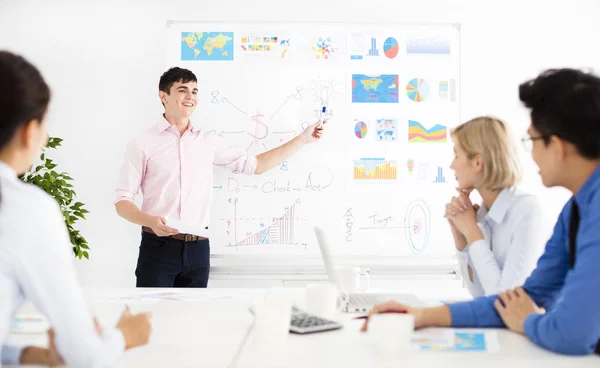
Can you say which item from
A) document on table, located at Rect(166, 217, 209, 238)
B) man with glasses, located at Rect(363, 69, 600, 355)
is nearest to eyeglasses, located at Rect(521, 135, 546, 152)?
man with glasses, located at Rect(363, 69, 600, 355)

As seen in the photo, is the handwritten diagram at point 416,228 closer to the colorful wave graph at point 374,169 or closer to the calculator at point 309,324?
the colorful wave graph at point 374,169

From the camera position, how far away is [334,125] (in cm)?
330

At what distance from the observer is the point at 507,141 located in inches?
82.0

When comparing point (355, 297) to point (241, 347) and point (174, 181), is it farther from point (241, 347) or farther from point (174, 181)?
point (174, 181)

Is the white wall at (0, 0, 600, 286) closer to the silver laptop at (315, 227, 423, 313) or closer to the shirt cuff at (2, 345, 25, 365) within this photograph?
the silver laptop at (315, 227, 423, 313)

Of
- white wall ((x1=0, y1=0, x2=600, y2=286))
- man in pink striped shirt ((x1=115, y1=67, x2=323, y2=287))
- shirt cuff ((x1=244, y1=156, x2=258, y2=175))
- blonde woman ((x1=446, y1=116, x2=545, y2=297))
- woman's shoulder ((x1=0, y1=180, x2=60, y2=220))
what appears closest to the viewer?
woman's shoulder ((x1=0, y1=180, x2=60, y2=220))

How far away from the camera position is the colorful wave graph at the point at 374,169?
3293 mm

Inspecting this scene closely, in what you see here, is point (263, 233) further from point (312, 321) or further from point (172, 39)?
point (312, 321)

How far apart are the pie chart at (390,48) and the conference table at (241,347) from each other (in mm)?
1916

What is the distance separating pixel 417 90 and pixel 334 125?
530 millimetres

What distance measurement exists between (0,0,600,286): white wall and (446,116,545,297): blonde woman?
137cm

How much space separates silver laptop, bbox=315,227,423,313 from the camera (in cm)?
179

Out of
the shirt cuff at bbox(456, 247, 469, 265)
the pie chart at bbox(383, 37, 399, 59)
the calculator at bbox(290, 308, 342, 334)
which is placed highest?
the pie chart at bbox(383, 37, 399, 59)

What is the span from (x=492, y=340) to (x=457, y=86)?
220 cm
